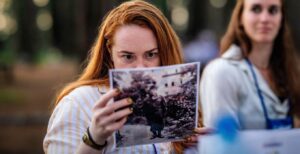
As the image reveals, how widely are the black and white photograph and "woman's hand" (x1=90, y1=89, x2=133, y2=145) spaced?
27mm

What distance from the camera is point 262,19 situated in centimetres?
375

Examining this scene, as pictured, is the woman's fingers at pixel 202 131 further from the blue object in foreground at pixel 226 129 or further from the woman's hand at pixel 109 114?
the blue object in foreground at pixel 226 129

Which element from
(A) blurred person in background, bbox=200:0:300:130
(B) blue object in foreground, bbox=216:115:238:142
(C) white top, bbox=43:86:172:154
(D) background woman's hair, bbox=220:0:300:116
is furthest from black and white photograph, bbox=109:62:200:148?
(D) background woman's hair, bbox=220:0:300:116

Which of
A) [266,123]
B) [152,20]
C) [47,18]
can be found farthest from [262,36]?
[47,18]

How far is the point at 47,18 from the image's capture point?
149 feet

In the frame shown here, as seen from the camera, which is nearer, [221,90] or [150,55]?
[150,55]

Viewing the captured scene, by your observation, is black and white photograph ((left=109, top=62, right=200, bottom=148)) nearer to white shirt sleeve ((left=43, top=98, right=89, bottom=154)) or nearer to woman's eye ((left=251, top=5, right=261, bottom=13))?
white shirt sleeve ((left=43, top=98, right=89, bottom=154))

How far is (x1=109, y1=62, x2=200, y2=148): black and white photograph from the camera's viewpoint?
205 centimetres

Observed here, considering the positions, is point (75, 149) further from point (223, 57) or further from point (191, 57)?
point (191, 57)

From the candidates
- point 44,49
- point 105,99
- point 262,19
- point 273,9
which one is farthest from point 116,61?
point 44,49

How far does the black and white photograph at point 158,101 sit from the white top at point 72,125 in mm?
185

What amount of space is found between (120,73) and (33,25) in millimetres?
29561

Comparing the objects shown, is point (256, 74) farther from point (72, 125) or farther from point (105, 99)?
point (105, 99)

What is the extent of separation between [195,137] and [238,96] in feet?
3.78
